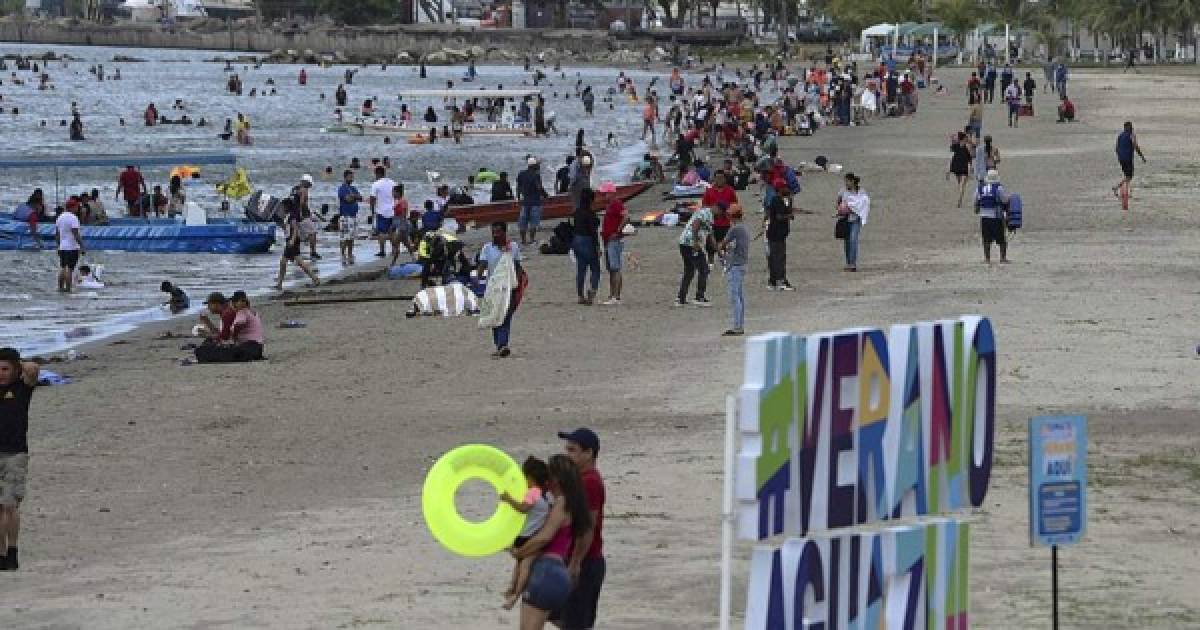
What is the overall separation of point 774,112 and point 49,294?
33371 mm

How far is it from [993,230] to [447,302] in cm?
750

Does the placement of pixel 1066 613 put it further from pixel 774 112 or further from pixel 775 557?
pixel 774 112

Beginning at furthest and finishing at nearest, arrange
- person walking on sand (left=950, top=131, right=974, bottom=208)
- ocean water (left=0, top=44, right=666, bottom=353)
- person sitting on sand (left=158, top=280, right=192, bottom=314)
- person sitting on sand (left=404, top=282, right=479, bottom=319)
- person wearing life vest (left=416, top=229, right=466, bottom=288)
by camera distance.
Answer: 1. person walking on sand (left=950, top=131, right=974, bottom=208)
2. ocean water (left=0, top=44, right=666, bottom=353)
3. person sitting on sand (left=158, top=280, right=192, bottom=314)
4. person wearing life vest (left=416, top=229, right=466, bottom=288)
5. person sitting on sand (left=404, top=282, right=479, bottom=319)

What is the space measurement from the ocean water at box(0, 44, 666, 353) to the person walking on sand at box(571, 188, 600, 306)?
21.2 ft

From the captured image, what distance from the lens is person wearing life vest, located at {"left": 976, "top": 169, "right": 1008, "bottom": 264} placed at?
29.0 meters

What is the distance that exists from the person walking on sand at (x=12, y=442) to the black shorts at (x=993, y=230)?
17.7 metres

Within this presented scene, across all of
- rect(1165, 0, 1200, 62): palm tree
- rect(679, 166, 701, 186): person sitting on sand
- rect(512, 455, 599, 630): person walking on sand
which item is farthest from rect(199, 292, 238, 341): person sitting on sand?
rect(1165, 0, 1200, 62): palm tree

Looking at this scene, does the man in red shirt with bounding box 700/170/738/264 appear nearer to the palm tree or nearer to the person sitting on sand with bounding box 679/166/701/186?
the person sitting on sand with bounding box 679/166/701/186

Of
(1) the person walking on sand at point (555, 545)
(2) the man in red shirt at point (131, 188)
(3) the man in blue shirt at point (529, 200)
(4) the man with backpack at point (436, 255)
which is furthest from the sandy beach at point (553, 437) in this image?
(2) the man in red shirt at point (131, 188)

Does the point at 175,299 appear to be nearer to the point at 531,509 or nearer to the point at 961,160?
the point at 961,160

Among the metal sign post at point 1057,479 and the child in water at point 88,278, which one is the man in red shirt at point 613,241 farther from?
the metal sign post at point 1057,479

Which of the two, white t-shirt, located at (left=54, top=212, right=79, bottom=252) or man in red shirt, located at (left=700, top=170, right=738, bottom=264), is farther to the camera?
white t-shirt, located at (left=54, top=212, right=79, bottom=252)

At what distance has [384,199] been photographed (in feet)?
119

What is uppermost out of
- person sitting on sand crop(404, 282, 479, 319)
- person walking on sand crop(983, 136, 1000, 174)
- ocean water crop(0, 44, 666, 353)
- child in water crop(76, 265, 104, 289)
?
person walking on sand crop(983, 136, 1000, 174)
